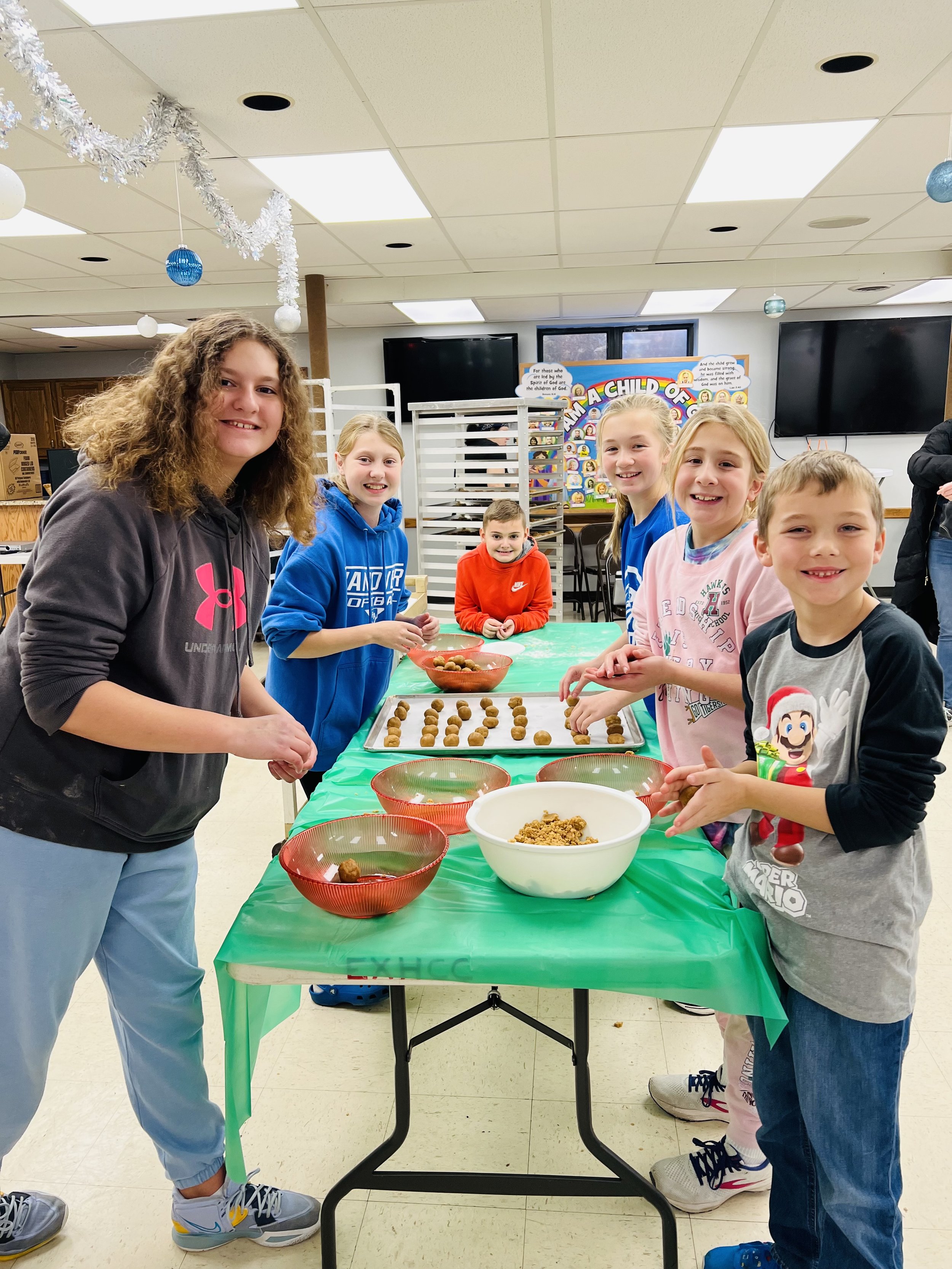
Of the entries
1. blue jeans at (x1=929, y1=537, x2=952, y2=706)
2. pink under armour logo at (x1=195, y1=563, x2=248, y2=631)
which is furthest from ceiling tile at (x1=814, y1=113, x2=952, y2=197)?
pink under armour logo at (x1=195, y1=563, x2=248, y2=631)

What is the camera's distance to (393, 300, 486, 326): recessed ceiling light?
689cm

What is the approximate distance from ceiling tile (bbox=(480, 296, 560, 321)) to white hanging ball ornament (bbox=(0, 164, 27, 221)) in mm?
4837

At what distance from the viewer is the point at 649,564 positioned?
1.76 metres

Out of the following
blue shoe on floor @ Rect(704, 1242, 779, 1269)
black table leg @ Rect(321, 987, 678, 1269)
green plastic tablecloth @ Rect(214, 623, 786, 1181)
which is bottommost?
blue shoe on floor @ Rect(704, 1242, 779, 1269)

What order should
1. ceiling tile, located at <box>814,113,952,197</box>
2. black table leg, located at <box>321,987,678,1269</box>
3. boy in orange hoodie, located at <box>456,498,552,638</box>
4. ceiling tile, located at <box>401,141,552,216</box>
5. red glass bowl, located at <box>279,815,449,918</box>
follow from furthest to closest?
ceiling tile, located at <box>401,141,552,216</box>, ceiling tile, located at <box>814,113,952,197</box>, boy in orange hoodie, located at <box>456,498,552,638</box>, black table leg, located at <box>321,987,678,1269</box>, red glass bowl, located at <box>279,815,449,918</box>

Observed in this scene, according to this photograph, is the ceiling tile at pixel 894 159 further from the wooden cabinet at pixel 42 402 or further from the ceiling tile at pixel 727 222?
the wooden cabinet at pixel 42 402

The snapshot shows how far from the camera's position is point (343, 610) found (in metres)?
2.14

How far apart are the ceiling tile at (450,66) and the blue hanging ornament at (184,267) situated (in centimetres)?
97

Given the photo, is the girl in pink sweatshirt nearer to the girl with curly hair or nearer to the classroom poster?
the girl with curly hair

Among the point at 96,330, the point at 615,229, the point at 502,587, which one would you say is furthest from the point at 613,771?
the point at 96,330

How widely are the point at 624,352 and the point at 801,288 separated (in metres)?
1.92

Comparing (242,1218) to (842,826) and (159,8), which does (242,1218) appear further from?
(159,8)

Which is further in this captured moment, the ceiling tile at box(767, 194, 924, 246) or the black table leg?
the ceiling tile at box(767, 194, 924, 246)

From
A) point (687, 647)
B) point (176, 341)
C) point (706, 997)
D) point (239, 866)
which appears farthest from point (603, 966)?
point (239, 866)
